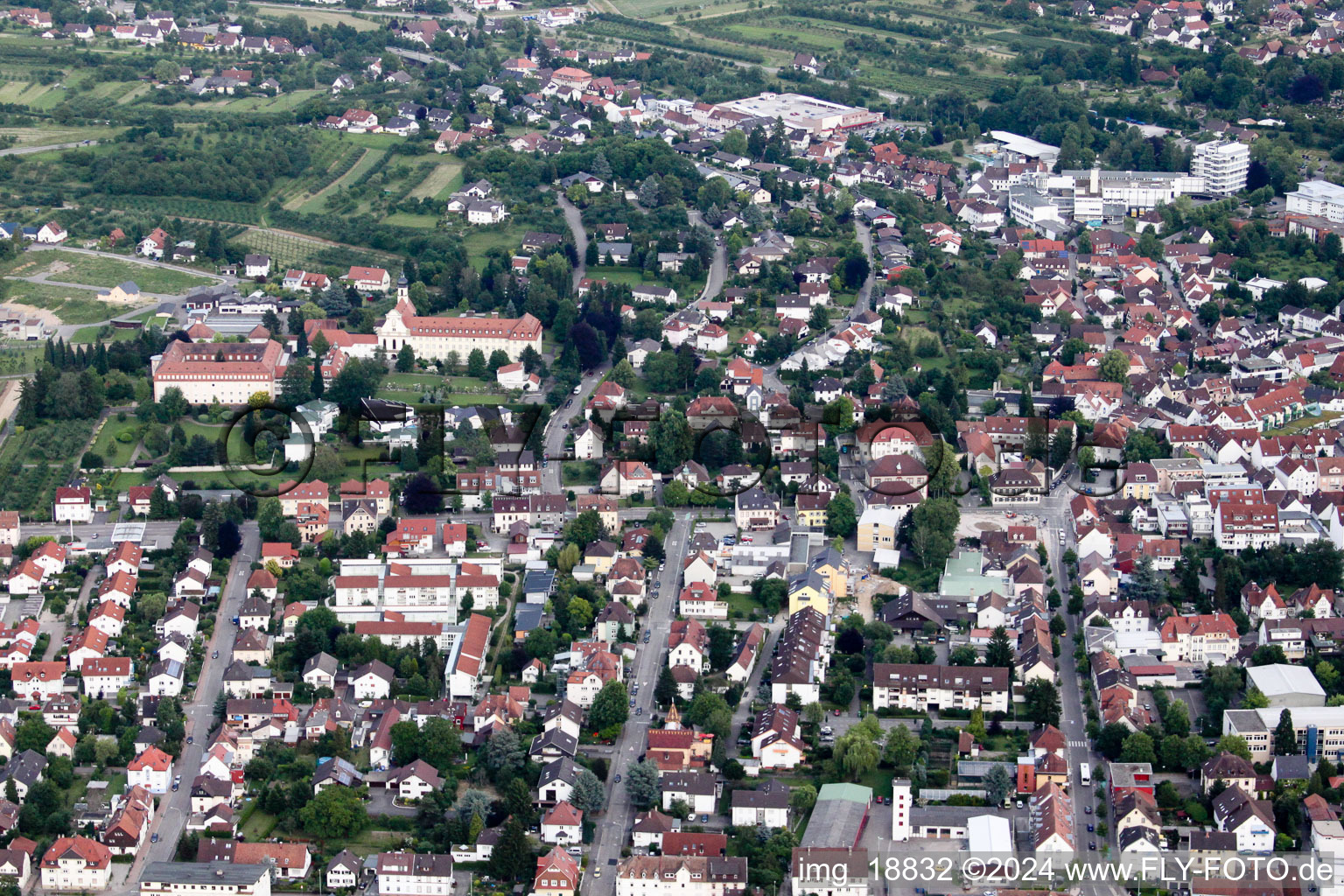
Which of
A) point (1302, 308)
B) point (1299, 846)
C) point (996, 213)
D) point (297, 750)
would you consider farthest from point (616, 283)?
point (1299, 846)

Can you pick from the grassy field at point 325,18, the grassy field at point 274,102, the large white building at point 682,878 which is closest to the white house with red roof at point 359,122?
the grassy field at point 274,102

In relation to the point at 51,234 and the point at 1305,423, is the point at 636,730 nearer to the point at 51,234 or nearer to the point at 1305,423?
the point at 1305,423

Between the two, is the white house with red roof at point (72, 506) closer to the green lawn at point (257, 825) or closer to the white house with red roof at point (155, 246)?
the green lawn at point (257, 825)

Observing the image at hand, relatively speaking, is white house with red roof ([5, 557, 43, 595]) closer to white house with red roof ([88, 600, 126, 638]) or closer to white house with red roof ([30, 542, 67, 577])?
white house with red roof ([30, 542, 67, 577])

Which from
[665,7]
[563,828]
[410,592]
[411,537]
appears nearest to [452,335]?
[411,537]

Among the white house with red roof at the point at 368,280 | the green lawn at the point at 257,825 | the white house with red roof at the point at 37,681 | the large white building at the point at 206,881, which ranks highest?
the large white building at the point at 206,881

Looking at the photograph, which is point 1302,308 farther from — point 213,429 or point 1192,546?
point 213,429
